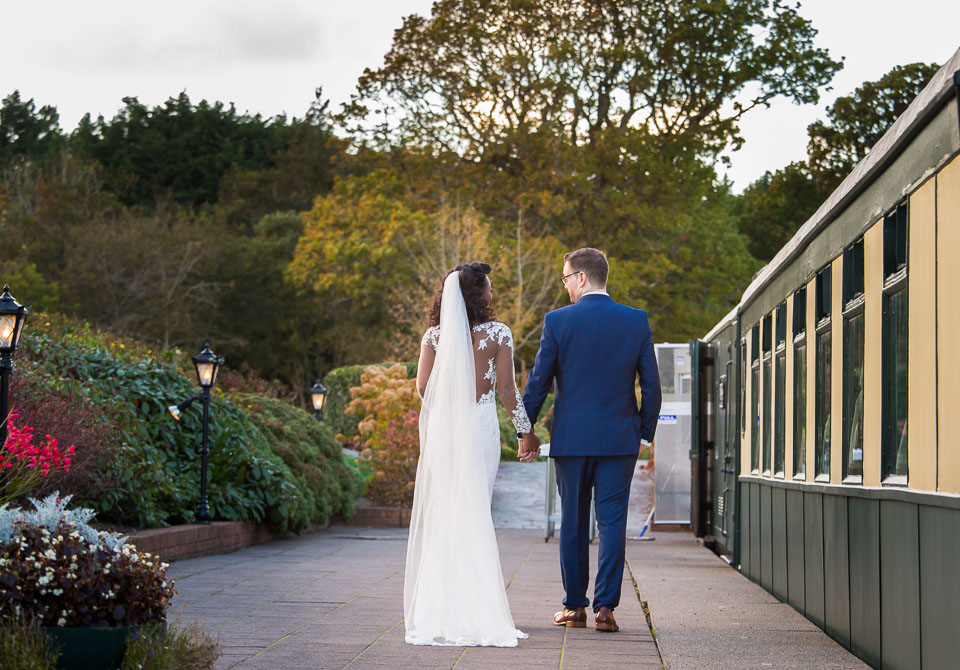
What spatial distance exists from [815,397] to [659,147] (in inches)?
978

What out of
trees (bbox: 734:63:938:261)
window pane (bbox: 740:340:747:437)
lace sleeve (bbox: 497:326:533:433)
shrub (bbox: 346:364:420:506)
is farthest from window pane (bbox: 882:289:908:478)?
trees (bbox: 734:63:938:261)

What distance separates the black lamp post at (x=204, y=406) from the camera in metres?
13.3

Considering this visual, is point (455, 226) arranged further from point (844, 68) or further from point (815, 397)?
point (815, 397)

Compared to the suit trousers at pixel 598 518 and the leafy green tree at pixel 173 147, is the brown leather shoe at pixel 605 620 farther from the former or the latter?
the leafy green tree at pixel 173 147

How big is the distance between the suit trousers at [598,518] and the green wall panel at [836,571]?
1.09 metres

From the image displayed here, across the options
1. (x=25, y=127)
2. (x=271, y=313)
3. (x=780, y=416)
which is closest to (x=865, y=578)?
(x=780, y=416)

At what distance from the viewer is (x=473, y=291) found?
7.48 m

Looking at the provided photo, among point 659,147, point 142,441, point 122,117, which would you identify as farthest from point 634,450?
point 122,117

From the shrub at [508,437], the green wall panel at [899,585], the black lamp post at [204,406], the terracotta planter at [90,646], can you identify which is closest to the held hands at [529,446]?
the green wall panel at [899,585]

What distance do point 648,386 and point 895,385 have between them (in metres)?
1.84

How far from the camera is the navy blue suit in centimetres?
716

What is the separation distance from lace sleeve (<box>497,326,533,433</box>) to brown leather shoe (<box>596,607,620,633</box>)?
106 centimetres

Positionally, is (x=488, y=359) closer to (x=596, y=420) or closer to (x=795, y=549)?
(x=596, y=420)

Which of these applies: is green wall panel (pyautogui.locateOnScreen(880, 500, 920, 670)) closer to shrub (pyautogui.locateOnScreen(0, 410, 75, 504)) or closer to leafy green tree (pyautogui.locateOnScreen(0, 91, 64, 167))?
shrub (pyautogui.locateOnScreen(0, 410, 75, 504))
